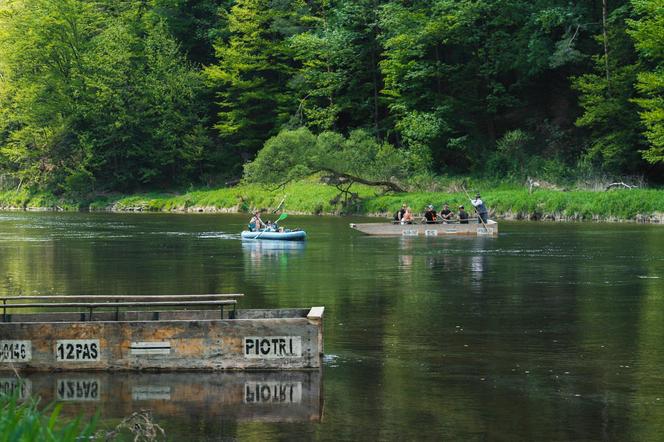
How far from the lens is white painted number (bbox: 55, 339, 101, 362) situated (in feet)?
44.9

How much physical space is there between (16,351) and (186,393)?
8.62 ft

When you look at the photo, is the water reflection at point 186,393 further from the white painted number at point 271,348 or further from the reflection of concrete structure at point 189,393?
the white painted number at point 271,348

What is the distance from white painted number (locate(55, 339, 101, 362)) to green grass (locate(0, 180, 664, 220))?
38.9 metres

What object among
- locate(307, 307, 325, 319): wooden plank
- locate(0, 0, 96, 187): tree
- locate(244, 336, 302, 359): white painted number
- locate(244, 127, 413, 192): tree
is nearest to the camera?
locate(307, 307, 325, 319): wooden plank

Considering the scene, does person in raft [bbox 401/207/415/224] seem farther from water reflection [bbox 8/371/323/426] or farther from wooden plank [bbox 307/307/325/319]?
water reflection [bbox 8/371/323/426]

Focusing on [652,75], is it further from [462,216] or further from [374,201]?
[374,201]

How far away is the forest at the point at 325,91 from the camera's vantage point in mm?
56938

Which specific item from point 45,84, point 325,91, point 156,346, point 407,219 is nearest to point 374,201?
point 407,219

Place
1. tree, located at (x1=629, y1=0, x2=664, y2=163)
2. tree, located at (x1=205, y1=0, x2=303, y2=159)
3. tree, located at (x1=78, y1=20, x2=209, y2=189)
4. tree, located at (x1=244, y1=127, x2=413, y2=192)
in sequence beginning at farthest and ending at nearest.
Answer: tree, located at (x1=78, y1=20, x2=209, y2=189) < tree, located at (x1=205, y1=0, x2=303, y2=159) < tree, located at (x1=244, y1=127, x2=413, y2=192) < tree, located at (x1=629, y1=0, x2=664, y2=163)

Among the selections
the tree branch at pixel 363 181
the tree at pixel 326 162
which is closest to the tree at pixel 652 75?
the tree branch at pixel 363 181

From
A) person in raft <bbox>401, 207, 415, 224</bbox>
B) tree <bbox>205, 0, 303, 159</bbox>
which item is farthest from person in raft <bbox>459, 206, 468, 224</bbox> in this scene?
tree <bbox>205, 0, 303, 159</bbox>

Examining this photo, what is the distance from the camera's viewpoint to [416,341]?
53.4 feet

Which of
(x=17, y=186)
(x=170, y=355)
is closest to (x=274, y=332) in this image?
(x=170, y=355)

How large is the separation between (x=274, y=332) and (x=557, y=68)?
2109 inches
